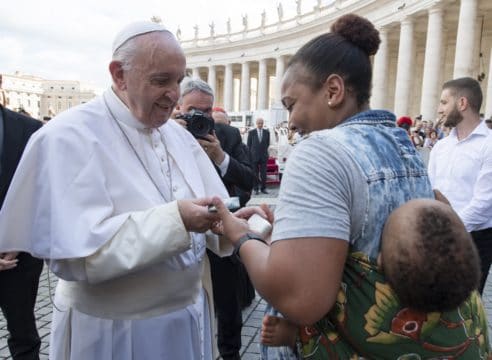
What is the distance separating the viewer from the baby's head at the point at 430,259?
1113 mm

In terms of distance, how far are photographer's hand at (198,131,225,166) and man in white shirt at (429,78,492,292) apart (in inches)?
72.3

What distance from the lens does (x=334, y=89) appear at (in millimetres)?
1367

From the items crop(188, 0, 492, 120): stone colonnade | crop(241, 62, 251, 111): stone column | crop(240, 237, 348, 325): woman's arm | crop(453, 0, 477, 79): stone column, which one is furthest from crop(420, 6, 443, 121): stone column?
crop(241, 62, 251, 111): stone column

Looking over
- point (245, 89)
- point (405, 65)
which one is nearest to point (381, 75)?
point (405, 65)

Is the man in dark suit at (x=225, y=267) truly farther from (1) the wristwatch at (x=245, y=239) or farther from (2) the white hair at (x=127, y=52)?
(1) the wristwatch at (x=245, y=239)

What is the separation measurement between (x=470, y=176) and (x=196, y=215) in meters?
2.61

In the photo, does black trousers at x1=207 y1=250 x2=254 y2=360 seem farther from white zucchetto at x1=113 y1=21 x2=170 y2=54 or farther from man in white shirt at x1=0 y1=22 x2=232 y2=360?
white zucchetto at x1=113 y1=21 x2=170 y2=54

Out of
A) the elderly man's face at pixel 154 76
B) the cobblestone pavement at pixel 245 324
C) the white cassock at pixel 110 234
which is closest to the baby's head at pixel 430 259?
the white cassock at pixel 110 234

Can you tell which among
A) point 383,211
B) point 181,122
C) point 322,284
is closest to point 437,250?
point 383,211

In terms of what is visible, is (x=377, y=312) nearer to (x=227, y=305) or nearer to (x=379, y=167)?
(x=379, y=167)

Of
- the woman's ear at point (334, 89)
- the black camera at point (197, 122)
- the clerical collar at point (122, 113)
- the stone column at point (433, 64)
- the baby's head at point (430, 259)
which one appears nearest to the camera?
the baby's head at point (430, 259)

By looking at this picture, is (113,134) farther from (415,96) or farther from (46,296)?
(415,96)

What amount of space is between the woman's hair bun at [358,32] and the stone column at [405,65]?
77.7 feet

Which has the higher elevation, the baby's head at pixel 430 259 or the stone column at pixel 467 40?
the stone column at pixel 467 40
